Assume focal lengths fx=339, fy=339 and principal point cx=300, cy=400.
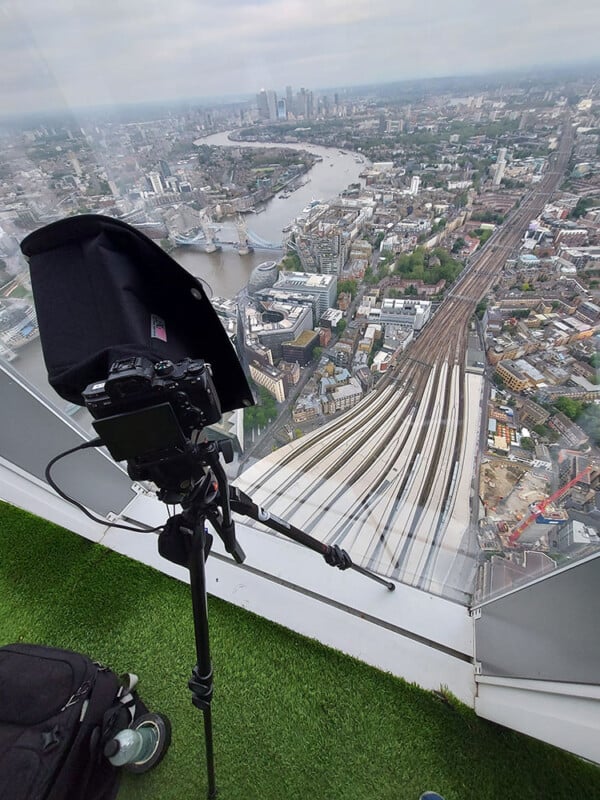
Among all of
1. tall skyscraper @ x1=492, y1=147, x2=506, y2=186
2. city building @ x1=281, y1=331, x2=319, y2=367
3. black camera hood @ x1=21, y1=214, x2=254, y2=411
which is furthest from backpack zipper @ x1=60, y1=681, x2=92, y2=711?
tall skyscraper @ x1=492, y1=147, x2=506, y2=186

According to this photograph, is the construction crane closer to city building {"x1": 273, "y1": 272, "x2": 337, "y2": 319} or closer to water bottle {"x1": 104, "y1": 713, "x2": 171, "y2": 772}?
city building {"x1": 273, "y1": 272, "x2": 337, "y2": 319}

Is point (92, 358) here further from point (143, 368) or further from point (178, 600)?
point (178, 600)

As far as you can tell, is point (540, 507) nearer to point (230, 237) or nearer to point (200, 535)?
point (200, 535)

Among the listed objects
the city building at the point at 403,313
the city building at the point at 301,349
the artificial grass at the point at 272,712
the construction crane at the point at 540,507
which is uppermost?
the city building at the point at 403,313

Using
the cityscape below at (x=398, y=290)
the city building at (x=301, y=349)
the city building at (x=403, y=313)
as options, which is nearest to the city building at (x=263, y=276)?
the cityscape below at (x=398, y=290)

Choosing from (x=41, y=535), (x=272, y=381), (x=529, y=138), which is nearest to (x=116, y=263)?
(x=272, y=381)

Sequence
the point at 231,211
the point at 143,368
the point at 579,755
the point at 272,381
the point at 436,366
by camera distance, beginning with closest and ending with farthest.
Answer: the point at 143,368, the point at 579,755, the point at 436,366, the point at 272,381, the point at 231,211

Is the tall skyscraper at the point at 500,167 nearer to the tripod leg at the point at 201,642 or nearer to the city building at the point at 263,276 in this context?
the city building at the point at 263,276
